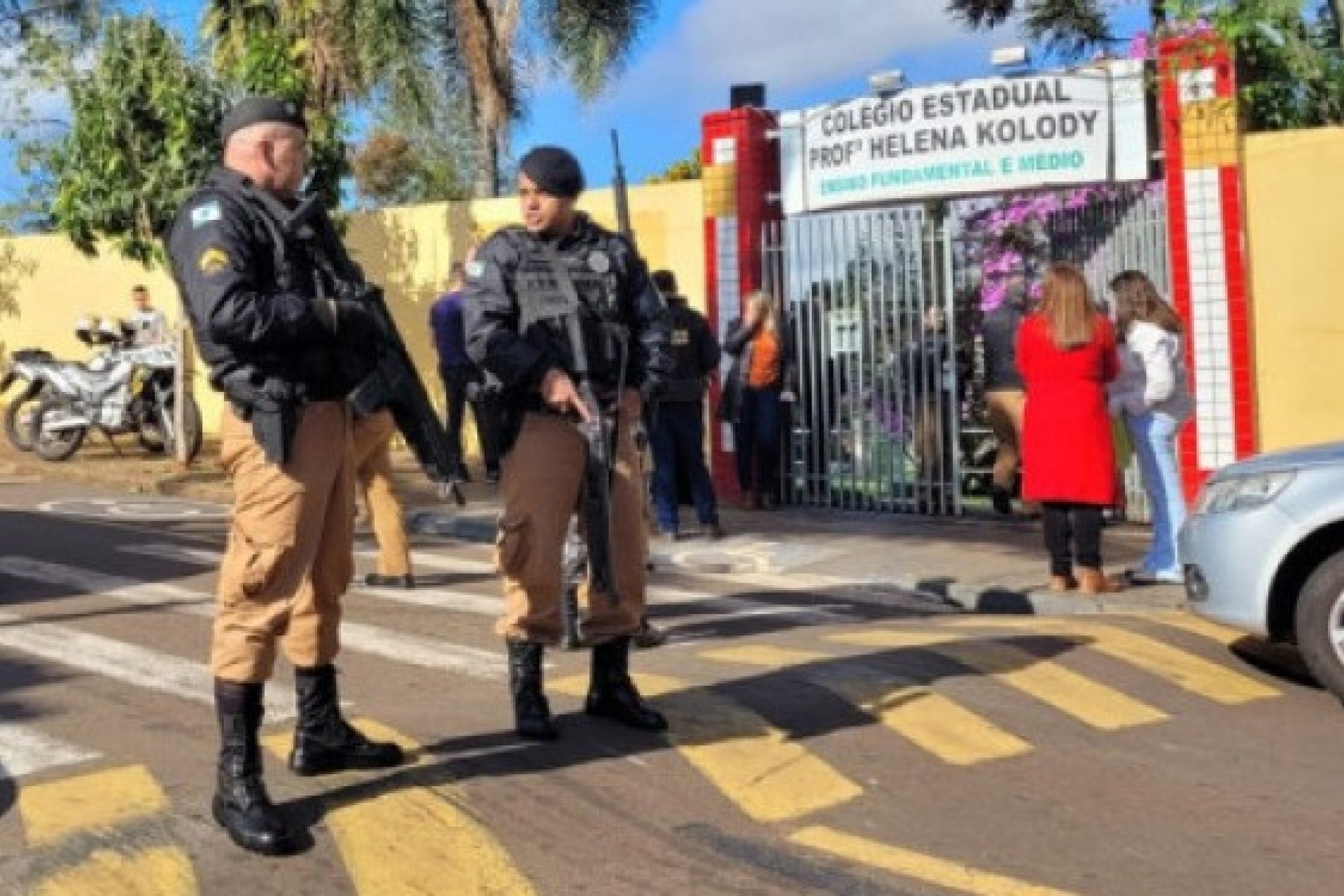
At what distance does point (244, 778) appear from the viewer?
4.11 meters

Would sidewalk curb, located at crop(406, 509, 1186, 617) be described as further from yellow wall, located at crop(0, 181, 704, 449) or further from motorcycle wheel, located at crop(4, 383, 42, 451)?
motorcycle wheel, located at crop(4, 383, 42, 451)

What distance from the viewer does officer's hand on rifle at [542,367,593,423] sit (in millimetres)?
4750

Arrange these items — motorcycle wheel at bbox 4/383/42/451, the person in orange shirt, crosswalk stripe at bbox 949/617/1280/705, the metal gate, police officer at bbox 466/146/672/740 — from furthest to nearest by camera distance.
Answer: motorcycle wheel at bbox 4/383/42/451, the metal gate, the person in orange shirt, crosswalk stripe at bbox 949/617/1280/705, police officer at bbox 466/146/672/740

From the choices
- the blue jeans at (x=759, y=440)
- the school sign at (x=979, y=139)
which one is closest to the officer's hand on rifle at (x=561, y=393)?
the blue jeans at (x=759, y=440)

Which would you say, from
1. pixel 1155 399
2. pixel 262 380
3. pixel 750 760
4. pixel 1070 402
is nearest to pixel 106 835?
pixel 262 380

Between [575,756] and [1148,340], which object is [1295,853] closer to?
[575,756]

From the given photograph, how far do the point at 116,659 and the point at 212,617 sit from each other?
103 centimetres

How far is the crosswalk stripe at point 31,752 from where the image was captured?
5090 mm

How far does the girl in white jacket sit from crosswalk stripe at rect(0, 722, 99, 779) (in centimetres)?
616

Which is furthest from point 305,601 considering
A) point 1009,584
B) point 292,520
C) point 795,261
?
point 795,261

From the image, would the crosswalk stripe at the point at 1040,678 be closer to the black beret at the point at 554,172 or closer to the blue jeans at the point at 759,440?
the black beret at the point at 554,172

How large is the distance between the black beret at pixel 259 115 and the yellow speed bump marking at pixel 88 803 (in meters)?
1.96

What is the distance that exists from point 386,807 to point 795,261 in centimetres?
954

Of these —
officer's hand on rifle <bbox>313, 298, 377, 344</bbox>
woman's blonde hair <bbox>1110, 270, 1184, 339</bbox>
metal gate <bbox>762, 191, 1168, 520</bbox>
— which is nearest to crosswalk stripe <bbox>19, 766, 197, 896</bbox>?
→ officer's hand on rifle <bbox>313, 298, 377, 344</bbox>
